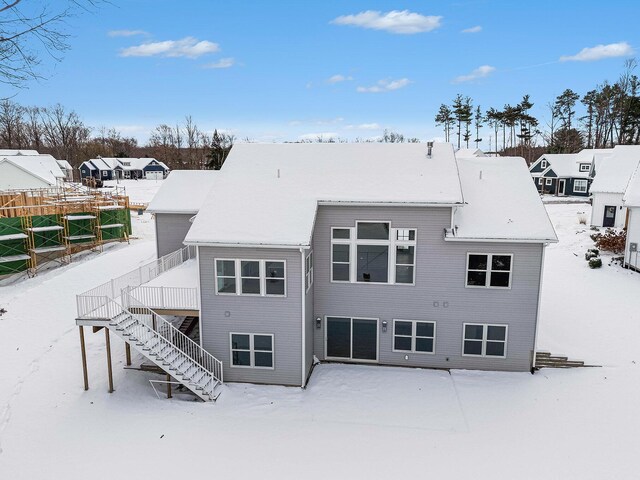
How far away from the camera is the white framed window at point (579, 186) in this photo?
5244 cm

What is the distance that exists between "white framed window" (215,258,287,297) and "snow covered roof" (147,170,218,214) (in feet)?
20.6

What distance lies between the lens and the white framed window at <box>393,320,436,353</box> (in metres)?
15.8

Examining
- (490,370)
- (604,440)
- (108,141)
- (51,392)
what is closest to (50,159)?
(51,392)

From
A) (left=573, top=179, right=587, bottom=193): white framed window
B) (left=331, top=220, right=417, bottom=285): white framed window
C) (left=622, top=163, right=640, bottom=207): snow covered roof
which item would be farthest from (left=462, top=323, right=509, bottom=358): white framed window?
(left=573, top=179, right=587, bottom=193): white framed window

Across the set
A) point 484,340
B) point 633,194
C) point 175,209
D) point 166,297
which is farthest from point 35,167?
point 633,194

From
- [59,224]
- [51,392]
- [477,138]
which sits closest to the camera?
[51,392]

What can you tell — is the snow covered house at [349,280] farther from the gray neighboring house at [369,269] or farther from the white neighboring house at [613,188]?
the white neighboring house at [613,188]

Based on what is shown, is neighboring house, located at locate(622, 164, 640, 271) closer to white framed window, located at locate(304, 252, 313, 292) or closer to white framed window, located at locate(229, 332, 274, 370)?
white framed window, located at locate(304, 252, 313, 292)

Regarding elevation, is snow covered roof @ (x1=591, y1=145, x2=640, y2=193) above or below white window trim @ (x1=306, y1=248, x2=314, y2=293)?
above

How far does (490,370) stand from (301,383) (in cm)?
654

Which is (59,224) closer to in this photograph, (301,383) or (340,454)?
(301,383)

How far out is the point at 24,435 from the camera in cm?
1265

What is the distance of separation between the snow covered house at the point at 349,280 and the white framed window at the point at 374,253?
4cm

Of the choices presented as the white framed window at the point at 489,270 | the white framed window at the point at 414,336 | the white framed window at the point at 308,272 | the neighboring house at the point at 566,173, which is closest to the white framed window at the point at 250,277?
the white framed window at the point at 308,272
